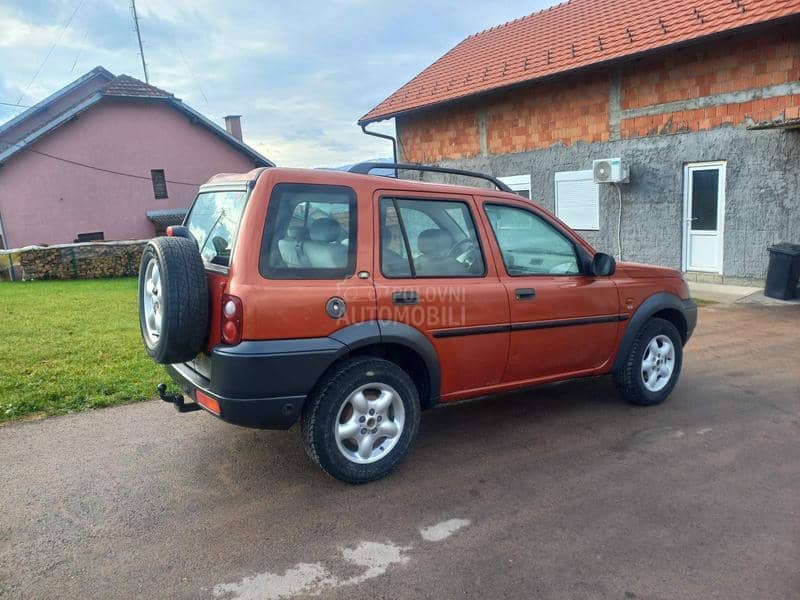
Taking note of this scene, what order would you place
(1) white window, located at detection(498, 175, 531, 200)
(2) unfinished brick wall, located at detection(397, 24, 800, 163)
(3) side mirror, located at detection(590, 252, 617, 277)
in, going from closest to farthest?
(3) side mirror, located at detection(590, 252, 617, 277)
(2) unfinished brick wall, located at detection(397, 24, 800, 163)
(1) white window, located at detection(498, 175, 531, 200)

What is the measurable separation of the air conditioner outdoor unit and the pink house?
18327 millimetres

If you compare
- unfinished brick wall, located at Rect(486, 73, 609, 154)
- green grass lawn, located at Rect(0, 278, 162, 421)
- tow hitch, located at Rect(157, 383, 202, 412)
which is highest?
unfinished brick wall, located at Rect(486, 73, 609, 154)

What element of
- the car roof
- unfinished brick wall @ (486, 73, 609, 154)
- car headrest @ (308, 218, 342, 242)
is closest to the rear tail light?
car headrest @ (308, 218, 342, 242)

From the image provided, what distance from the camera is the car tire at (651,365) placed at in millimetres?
4680

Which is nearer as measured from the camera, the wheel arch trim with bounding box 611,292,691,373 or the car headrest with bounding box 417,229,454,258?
the car headrest with bounding box 417,229,454,258

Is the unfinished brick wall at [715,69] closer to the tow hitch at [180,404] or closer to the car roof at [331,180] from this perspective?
the car roof at [331,180]

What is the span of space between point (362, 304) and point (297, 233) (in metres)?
0.54

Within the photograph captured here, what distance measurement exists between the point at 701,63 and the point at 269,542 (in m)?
11.4

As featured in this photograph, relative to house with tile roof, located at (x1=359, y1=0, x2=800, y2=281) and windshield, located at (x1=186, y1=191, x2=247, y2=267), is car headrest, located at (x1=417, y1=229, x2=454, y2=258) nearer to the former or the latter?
windshield, located at (x1=186, y1=191, x2=247, y2=267)

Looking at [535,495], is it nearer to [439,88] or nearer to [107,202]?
[439,88]

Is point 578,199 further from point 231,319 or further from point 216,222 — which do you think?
point 231,319

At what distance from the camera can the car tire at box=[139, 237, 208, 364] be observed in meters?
3.16

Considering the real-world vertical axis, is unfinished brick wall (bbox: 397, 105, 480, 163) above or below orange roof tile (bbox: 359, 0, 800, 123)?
below

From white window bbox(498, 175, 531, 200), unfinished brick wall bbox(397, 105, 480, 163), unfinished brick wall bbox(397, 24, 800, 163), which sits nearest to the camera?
unfinished brick wall bbox(397, 24, 800, 163)
